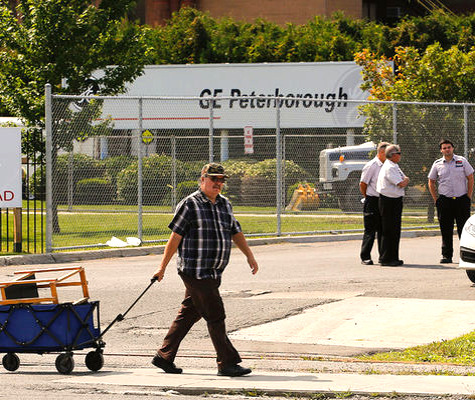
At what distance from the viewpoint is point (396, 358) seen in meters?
8.99

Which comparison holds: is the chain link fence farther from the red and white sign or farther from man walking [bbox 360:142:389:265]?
man walking [bbox 360:142:389:265]

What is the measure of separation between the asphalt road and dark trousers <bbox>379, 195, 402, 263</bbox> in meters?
0.35

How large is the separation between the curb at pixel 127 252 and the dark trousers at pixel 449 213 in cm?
466

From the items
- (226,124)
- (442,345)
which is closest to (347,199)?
(226,124)

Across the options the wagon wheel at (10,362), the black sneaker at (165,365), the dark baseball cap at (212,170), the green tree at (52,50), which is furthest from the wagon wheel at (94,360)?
the green tree at (52,50)

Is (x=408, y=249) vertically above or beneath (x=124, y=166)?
beneath

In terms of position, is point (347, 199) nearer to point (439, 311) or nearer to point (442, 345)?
point (439, 311)

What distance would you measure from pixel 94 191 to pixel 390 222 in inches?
249

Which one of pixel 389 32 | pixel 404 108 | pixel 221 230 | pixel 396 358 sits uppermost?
pixel 389 32

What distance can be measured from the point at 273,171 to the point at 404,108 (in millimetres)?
3374

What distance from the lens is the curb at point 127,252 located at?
16602 mm

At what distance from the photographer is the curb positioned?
16602mm

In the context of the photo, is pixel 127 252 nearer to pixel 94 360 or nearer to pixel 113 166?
pixel 113 166

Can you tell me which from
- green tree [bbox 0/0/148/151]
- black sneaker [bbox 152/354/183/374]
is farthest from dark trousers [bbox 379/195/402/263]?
green tree [bbox 0/0/148/151]
